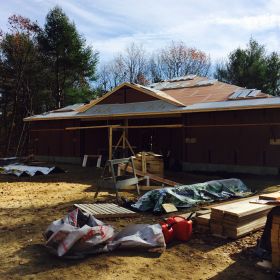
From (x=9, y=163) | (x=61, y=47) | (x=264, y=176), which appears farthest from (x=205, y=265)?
(x=61, y=47)

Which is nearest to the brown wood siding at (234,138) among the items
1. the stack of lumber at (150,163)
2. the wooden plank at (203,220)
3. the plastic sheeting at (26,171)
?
the stack of lumber at (150,163)

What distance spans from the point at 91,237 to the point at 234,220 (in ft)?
7.69

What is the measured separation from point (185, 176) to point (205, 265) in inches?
383

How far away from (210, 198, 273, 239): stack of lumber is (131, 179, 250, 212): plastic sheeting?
6.32ft

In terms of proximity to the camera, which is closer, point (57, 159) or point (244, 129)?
point (244, 129)

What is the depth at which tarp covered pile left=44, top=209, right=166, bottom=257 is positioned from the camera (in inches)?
207

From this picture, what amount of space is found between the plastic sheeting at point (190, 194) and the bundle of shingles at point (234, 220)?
1.85m

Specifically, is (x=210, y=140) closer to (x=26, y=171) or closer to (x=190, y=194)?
(x=190, y=194)

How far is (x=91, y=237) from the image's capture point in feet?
17.6

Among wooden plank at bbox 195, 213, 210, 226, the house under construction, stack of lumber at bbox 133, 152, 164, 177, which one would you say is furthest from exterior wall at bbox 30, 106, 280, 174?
wooden plank at bbox 195, 213, 210, 226

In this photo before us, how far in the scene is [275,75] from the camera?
32.4 meters

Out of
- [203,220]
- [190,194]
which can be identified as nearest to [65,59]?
[190,194]

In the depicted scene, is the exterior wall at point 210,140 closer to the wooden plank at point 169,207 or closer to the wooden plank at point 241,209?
the wooden plank at point 169,207

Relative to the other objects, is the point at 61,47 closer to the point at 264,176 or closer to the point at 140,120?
the point at 140,120
